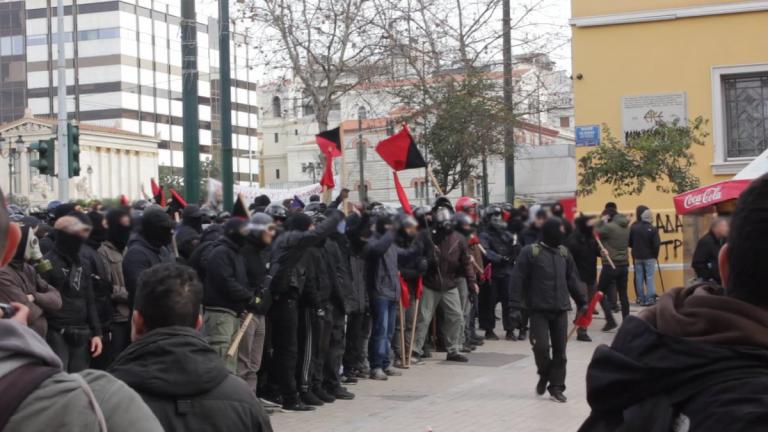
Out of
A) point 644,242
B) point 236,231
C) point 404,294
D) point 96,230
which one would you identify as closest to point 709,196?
point 404,294

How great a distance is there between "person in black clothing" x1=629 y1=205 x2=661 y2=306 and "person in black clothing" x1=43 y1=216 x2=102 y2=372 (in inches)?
457

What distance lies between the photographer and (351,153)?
43406 millimetres

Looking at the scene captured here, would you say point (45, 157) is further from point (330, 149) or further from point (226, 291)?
point (226, 291)

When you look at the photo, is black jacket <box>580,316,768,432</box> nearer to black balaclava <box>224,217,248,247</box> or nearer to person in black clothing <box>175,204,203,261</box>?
black balaclava <box>224,217,248,247</box>

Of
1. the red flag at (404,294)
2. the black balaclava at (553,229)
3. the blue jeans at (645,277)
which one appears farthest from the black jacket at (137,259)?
the blue jeans at (645,277)

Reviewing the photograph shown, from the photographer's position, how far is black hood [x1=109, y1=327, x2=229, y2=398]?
383cm

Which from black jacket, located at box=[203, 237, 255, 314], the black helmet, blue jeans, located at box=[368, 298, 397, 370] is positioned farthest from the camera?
blue jeans, located at box=[368, 298, 397, 370]

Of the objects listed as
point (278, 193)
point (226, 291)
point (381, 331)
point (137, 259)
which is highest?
point (278, 193)

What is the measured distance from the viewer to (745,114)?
24922mm

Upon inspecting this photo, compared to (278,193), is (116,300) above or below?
below

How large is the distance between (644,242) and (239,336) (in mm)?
11308

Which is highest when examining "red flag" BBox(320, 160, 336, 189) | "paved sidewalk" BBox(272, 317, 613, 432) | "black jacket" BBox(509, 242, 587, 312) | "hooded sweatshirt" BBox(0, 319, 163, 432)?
"red flag" BBox(320, 160, 336, 189)

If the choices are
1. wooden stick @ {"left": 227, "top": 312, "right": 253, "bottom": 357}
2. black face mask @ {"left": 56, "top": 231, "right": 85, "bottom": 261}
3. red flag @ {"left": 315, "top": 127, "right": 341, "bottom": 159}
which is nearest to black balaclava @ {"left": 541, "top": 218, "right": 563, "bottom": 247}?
black face mask @ {"left": 56, "top": 231, "right": 85, "bottom": 261}

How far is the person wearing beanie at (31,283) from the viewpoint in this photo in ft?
26.6
